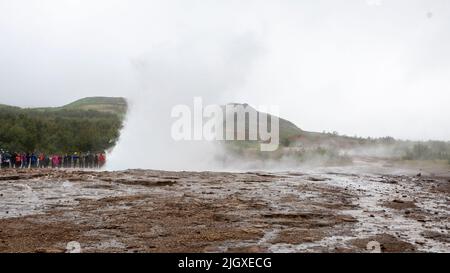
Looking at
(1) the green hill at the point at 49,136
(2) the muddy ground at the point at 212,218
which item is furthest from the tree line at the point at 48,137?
(2) the muddy ground at the point at 212,218

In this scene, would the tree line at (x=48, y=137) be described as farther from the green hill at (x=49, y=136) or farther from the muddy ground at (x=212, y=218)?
the muddy ground at (x=212, y=218)

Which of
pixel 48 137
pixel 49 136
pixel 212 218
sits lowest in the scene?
pixel 212 218

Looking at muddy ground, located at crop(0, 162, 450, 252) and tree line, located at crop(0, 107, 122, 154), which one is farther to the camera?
tree line, located at crop(0, 107, 122, 154)

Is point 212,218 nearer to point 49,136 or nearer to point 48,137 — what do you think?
point 48,137

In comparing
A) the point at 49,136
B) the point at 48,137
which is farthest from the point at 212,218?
the point at 49,136

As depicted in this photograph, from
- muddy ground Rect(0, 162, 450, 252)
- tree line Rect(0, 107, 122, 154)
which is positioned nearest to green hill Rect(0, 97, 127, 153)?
tree line Rect(0, 107, 122, 154)

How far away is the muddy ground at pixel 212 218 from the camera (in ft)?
23.4

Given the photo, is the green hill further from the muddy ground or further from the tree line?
the muddy ground

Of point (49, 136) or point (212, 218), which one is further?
point (49, 136)

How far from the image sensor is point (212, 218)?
9.45 metres

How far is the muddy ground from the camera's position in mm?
7141

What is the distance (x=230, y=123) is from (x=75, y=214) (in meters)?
92.5

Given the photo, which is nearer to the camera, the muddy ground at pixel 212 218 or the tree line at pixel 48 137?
the muddy ground at pixel 212 218

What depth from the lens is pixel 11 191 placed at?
13312 mm
